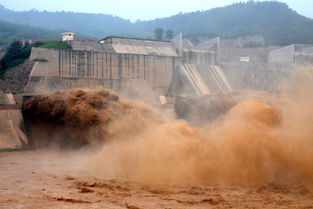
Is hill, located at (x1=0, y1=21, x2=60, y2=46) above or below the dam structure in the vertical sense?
above

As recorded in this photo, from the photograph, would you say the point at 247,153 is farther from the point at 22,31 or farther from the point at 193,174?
the point at 22,31

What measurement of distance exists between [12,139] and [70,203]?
29.2ft

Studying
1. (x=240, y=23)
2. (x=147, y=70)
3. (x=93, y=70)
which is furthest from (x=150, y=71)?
(x=240, y=23)

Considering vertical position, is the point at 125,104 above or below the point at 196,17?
below

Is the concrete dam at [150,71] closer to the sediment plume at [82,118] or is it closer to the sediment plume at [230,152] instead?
the sediment plume at [82,118]

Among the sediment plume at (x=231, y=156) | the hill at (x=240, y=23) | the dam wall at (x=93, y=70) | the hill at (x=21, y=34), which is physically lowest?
the sediment plume at (x=231, y=156)

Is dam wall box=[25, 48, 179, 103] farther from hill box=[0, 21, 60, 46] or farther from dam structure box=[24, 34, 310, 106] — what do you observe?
hill box=[0, 21, 60, 46]

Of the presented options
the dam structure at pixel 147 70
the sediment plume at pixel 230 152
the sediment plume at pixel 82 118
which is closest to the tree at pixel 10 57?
the dam structure at pixel 147 70

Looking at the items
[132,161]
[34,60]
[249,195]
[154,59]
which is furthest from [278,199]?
[154,59]

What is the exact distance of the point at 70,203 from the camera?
620 cm

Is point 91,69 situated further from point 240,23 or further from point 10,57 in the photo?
point 240,23

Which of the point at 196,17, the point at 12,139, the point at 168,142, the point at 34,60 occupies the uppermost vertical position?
the point at 196,17

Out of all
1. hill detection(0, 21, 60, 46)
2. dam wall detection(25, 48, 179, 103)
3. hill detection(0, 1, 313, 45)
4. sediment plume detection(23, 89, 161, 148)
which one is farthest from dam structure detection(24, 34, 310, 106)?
hill detection(0, 21, 60, 46)

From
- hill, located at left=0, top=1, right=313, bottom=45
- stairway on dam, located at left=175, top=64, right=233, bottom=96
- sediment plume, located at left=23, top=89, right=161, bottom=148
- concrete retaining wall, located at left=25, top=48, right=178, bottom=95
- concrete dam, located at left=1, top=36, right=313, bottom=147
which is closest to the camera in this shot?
sediment plume, located at left=23, top=89, right=161, bottom=148
